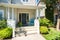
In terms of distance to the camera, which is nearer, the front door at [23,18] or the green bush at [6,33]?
the green bush at [6,33]

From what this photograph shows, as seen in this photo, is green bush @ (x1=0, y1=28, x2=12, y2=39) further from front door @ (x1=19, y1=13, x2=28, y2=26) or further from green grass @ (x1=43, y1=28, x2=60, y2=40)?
front door @ (x1=19, y1=13, x2=28, y2=26)

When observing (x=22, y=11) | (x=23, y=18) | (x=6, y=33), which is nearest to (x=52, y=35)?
(x=6, y=33)

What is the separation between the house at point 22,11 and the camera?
77.2 feet

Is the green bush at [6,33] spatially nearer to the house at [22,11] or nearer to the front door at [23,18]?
the house at [22,11]

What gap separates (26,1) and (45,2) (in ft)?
20.3

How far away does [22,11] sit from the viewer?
2584cm

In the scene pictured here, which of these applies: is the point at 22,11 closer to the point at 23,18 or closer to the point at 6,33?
the point at 23,18

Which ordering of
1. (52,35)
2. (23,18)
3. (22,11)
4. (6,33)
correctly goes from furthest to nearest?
(23,18) → (22,11) → (6,33) → (52,35)

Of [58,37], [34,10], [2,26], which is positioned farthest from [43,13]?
[58,37]

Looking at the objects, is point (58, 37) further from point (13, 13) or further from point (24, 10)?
point (24, 10)

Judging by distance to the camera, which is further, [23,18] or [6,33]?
[23,18]

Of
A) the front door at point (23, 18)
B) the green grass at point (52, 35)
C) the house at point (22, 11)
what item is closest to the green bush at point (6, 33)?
the house at point (22, 11)

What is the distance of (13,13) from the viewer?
23734 mm

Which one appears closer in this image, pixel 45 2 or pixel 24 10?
pixel 24 10
